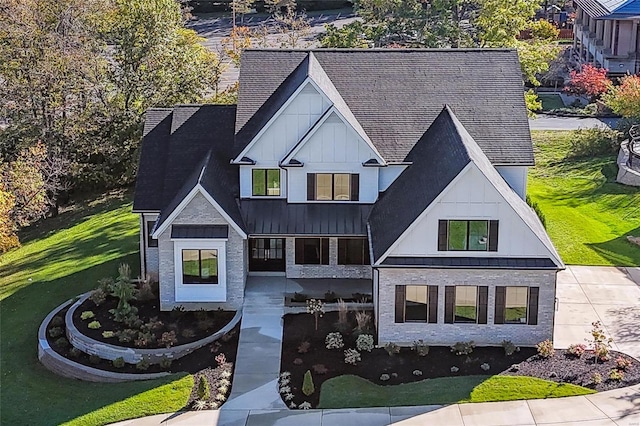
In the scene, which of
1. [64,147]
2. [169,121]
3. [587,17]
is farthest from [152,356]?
[587,17]

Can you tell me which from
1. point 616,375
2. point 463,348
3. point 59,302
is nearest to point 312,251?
point 463,348

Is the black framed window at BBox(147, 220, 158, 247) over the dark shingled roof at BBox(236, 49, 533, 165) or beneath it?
beneath

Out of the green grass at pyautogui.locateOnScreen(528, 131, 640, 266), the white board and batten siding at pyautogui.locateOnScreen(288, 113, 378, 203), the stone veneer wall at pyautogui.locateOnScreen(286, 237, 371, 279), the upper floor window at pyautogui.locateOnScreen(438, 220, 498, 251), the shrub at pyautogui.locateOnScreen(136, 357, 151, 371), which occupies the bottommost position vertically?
the shrub at pyautogui.locateOnScreen(136, 357, 151, 371)

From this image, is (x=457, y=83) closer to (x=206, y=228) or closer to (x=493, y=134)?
(x=493, y=134)

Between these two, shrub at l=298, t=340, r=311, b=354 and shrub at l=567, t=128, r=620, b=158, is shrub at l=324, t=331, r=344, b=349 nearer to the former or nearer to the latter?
shrub at l=298, t=340, r=311, b=354

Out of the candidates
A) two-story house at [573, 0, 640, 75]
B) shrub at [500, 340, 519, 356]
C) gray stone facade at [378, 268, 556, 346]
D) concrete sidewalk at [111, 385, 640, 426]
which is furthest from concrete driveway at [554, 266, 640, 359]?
two-story house at [573, 0, 640, 75]

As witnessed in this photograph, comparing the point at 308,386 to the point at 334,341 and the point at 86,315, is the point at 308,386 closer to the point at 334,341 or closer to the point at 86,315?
the point at 334,341

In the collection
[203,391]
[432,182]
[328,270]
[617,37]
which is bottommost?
[203,391]
